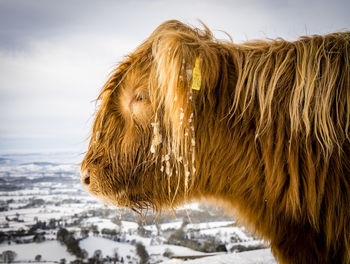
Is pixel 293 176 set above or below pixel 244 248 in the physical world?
above

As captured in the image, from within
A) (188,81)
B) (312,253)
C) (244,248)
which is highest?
(188,81)

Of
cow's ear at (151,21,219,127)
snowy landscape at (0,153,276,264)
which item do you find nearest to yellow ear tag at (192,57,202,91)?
cow's ear at (151,21,219,127)

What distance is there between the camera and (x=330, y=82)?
1205 millimetres

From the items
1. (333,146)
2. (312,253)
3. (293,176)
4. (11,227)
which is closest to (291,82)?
(333,146)

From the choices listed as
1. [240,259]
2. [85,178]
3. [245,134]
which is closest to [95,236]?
[240,259]

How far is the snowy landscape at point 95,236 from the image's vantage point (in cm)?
360

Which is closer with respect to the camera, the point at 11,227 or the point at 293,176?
the point at 293,176

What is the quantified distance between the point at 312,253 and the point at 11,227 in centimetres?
507

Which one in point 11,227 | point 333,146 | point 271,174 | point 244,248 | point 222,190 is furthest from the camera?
point 11,227

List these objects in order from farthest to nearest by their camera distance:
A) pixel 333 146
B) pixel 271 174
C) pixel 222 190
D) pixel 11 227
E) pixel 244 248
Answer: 1. pixel 11 227
2. pixel 244 248
3. pixel 222 190
4. pixel 271 174
5. pixel 333 146

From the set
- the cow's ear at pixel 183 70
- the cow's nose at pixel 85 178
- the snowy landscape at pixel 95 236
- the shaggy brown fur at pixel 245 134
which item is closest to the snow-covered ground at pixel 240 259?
the snowy landscape at pixel 95 236

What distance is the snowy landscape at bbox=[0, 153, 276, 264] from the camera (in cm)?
360

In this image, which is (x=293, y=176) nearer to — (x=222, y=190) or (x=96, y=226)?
(x=222, y=190)

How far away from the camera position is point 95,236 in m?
4.57
